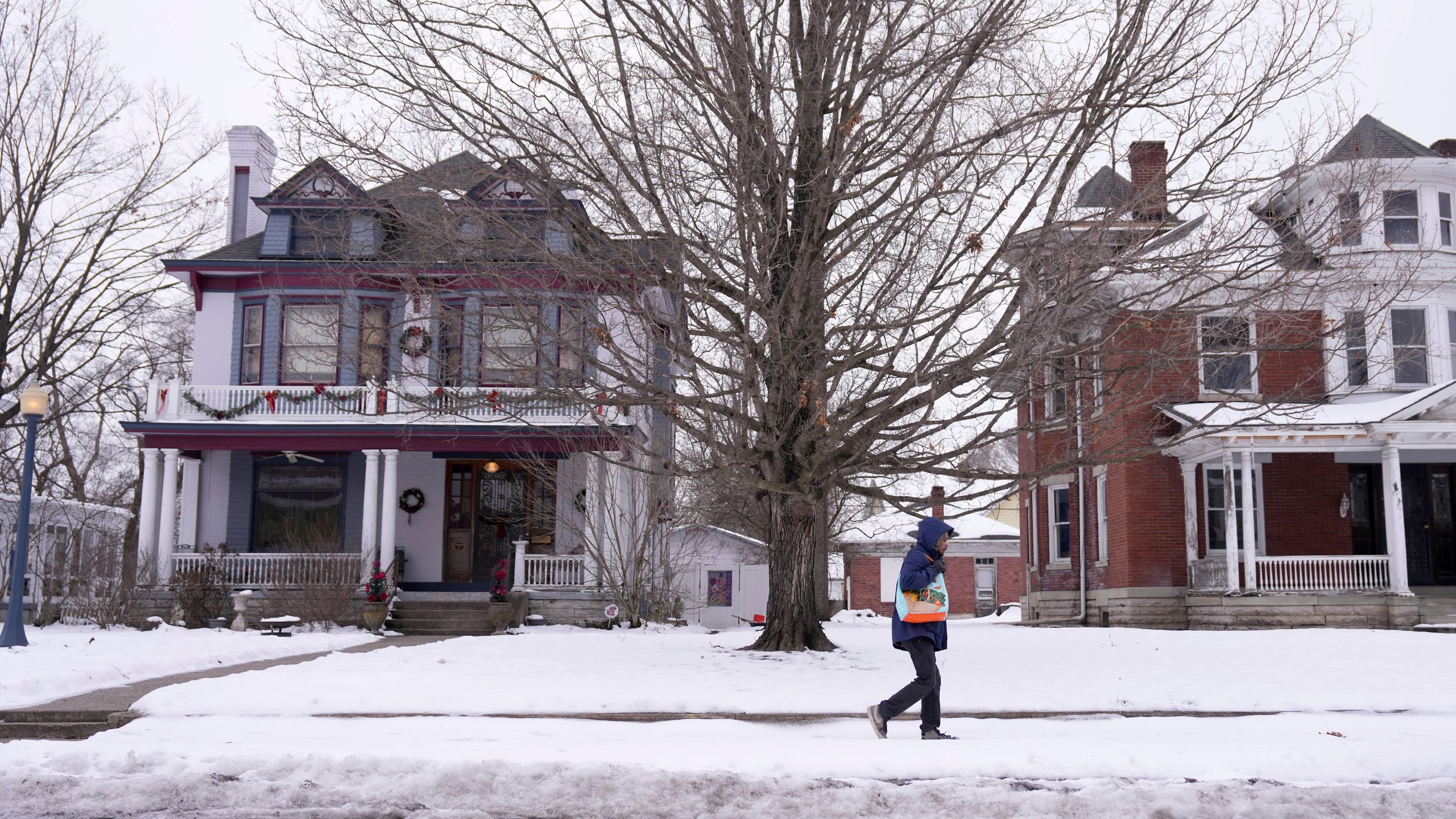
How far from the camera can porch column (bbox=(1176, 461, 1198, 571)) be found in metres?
20.8

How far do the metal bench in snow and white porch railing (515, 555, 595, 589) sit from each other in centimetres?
425

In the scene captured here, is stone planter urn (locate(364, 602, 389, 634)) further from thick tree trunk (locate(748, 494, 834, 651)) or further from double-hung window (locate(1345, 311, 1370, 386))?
double-hung window (locate(1345, 311, 1370, 386))

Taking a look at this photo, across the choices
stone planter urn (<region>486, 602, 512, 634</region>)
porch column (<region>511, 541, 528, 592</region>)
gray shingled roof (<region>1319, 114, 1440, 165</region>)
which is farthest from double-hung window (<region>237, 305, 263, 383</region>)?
gray shingled roof (<region>1319, 114, 1440, 165</region>)

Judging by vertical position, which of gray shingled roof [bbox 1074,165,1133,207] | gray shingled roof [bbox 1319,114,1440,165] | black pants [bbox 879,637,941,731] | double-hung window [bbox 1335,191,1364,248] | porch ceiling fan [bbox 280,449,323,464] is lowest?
black pants [bbox 879,637,941,731]

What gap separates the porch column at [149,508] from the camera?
21.4m

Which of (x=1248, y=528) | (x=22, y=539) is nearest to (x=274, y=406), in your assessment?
(x=22, y=539)

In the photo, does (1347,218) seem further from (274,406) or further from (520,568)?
(274,406)

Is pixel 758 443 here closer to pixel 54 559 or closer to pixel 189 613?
pixel 189 613

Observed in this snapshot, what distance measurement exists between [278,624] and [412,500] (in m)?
5.78

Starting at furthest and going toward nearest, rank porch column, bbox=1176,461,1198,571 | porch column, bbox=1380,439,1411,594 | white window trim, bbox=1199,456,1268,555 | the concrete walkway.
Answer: white window trim, bbox=1199,456,1268,555
porch column, bbox=1176,461,1198,571
porch column, bbox=1380,439,1411,594
the concrete walkway

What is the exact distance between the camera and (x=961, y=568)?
138 feet

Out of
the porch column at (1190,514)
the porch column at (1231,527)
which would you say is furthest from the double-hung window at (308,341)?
the porch column at (1231,527)

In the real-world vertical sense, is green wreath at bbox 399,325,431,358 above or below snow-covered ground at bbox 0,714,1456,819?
above

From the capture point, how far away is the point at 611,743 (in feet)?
25.2
